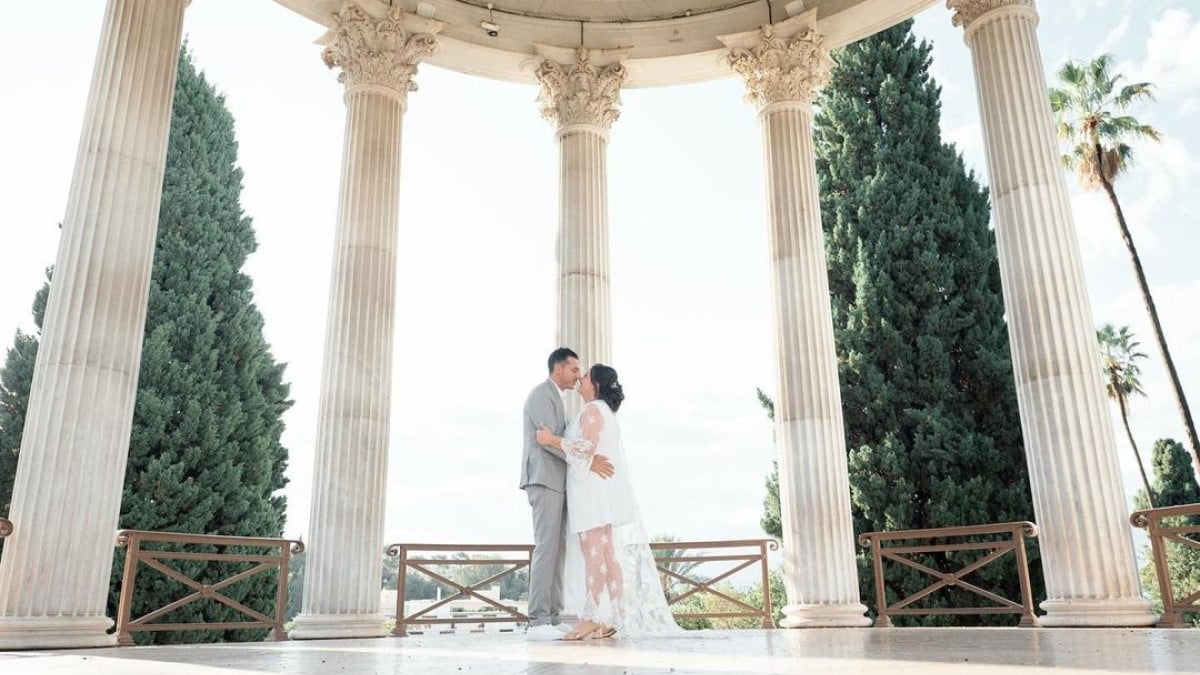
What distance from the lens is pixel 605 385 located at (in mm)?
18297

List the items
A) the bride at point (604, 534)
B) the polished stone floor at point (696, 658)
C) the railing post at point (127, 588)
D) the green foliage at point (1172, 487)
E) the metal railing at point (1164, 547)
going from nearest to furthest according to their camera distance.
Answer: the polished stone floor at point (696, 658)
the bride at point (604, 534)
the railing post at point (127, 588)
the metal railing at point (1164, 547)
the green foliage at point (1172, 487)

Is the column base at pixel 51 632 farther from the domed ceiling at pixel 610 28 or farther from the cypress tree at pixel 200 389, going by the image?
the domed ceiling at pixel 610 28

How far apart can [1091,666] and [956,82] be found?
99.0m

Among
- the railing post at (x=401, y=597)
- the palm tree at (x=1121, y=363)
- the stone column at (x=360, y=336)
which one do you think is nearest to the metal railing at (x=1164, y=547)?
the railing post at (x=401, y=597)

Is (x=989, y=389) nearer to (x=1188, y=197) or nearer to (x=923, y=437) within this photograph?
(x=923, y=437)

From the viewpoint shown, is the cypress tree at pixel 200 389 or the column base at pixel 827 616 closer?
the column base at pixel 827 616

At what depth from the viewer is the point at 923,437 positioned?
145 ft

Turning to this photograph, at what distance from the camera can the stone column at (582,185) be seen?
2920 cm

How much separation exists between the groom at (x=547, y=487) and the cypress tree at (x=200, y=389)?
951 inches

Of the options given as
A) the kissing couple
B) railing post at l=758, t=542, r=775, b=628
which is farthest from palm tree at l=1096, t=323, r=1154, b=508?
the kissing couple

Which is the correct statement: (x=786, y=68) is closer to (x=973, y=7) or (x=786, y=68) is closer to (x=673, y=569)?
(x=973, y=7)

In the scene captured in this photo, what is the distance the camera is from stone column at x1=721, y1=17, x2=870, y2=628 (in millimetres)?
25531

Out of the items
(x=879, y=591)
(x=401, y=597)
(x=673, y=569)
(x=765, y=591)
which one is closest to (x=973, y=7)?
(x=879, y=591)

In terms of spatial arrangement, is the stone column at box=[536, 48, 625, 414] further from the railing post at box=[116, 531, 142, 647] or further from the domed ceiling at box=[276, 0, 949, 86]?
the railing post at box=[116, 531, 142, 647]
